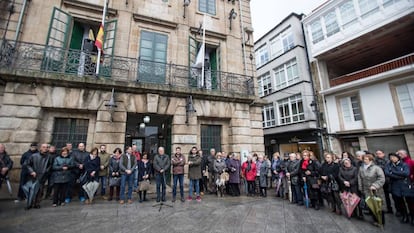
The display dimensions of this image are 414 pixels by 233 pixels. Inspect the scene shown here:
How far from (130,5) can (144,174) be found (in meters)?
8.62

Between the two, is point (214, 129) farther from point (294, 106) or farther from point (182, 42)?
point (294, 106)

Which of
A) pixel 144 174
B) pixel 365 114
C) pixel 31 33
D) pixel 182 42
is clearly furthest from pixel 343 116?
pixel 31 33

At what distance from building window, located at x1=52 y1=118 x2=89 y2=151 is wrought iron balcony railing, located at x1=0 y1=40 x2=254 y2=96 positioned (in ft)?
6.36

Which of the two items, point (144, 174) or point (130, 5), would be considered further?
point (130, 5)

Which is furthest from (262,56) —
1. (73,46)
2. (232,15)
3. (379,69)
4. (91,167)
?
(91,167)

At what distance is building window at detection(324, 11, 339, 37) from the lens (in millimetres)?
14886

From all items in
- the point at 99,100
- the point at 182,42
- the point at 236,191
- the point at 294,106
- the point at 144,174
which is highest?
the point at 182,42

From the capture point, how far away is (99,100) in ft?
23.7

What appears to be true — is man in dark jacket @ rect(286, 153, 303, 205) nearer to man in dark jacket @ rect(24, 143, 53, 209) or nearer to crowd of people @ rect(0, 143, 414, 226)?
crowd of people @ rect(0, 143, 414, 226)

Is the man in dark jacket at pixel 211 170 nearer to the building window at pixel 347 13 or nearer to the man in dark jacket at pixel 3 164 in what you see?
the man in dark jacket at pixel 3 164

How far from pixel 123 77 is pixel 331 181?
8938mm

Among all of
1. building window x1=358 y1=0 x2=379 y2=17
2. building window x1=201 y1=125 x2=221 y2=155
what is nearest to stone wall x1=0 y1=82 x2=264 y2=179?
building window x1=201 y1=125 x2=221 y2=155

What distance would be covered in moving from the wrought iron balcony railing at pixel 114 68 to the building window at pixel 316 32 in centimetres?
1082

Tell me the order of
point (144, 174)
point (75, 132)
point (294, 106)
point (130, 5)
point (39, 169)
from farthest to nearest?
1. point (294, 106)
2. point (130, 5)
3. point (75, 132)
4. point (144, 174)
5. point (39, 169)
